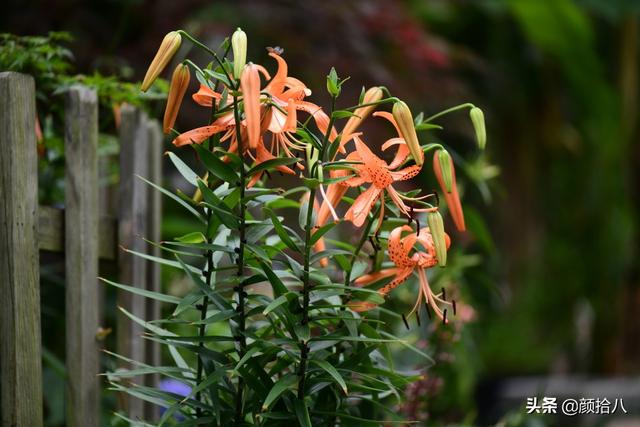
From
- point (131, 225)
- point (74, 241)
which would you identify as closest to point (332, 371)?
point (74, 241)

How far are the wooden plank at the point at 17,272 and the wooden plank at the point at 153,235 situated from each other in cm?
46

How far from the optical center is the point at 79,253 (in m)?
1.52

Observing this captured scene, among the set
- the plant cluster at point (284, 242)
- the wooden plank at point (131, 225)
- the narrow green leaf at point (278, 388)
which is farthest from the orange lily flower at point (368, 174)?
the wooden plank at point (131, 225)

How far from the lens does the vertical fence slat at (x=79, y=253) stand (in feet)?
4.99

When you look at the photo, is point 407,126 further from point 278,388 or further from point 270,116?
point 278,388

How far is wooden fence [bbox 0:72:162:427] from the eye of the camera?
1.31 m

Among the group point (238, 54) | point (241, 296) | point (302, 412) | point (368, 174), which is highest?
point (238, 54)

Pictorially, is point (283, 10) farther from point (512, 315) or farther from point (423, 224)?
point (512, 315)

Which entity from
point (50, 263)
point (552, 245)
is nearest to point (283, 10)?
point (50, 263)

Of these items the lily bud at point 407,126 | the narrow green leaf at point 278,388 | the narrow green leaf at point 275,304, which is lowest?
the narrow green leaf at point 278,388

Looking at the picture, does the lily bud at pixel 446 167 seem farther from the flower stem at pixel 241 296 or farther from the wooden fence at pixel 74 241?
the wooden fence at pixel 74 241

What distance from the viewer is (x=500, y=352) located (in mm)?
6113

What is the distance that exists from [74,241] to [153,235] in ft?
1.02

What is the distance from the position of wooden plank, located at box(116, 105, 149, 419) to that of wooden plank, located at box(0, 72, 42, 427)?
379 mm
